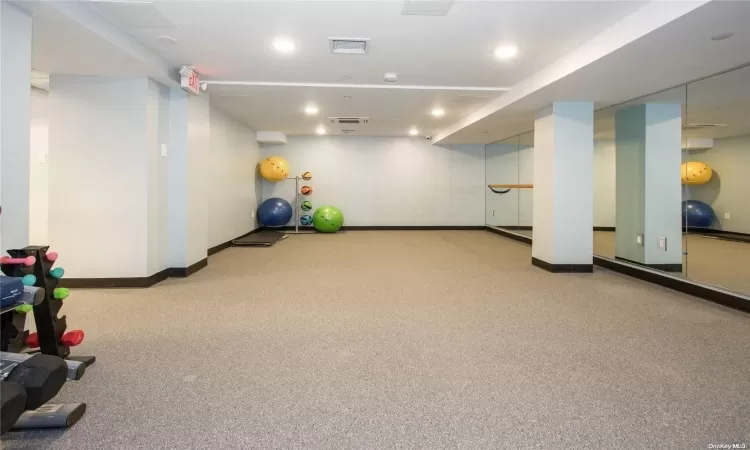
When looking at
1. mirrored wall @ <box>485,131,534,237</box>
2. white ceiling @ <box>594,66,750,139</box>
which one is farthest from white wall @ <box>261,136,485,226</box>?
white ceiling @ <box>594,66,750,139</box>

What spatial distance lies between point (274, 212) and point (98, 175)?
5.34 meters

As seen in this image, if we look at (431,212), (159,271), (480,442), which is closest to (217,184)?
(159,271)

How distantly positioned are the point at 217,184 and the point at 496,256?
5.02 metres

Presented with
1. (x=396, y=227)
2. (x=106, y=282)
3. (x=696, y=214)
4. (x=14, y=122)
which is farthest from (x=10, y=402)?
(x=396, y=227)

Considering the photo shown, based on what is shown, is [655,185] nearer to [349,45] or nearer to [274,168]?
[349,45]

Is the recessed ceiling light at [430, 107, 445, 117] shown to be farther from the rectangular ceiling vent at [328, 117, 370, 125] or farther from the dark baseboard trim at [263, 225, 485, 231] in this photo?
the dark baseboard trim at [263, 225, 485, 231]

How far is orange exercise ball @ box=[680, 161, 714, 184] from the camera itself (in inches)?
199

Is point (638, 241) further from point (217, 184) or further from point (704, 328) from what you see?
point (217, 184)

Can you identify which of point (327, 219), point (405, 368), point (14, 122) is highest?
point (14, 122)

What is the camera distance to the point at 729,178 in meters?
5.42

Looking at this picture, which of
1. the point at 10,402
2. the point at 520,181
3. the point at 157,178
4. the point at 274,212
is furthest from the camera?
the point at 274,212

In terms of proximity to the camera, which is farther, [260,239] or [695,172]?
[260,239]

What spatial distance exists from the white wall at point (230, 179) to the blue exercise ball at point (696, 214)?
694 cm

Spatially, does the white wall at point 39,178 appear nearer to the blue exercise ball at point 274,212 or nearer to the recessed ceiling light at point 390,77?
the blue exercise ball at point 274,212
